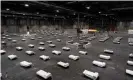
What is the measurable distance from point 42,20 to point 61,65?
25275mm

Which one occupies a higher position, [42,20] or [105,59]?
[42,20]

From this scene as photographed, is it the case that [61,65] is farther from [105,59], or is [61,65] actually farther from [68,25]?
[68,25]

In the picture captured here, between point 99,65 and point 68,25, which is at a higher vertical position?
point 68,25

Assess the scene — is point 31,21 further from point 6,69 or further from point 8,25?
point 6,69

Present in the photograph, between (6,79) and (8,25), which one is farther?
(8,25)

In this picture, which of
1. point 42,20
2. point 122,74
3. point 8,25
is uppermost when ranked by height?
point 42,20

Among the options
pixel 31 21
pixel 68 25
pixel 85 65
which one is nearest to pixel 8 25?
pixel 31 21

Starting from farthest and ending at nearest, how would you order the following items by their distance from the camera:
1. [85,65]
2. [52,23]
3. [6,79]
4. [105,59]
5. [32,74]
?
1. [52,23]
2. [105,59]
3. [85,65]
4. [32,74]
5. [6,79]

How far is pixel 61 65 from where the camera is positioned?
14.0ft

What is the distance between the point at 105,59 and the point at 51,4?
5.77 meters

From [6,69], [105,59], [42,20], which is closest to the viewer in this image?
[6,69]

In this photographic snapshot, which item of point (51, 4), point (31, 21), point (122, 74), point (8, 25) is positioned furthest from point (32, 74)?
point (31, 21)

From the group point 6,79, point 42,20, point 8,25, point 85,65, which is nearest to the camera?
point 6,79

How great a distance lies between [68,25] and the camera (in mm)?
30531
